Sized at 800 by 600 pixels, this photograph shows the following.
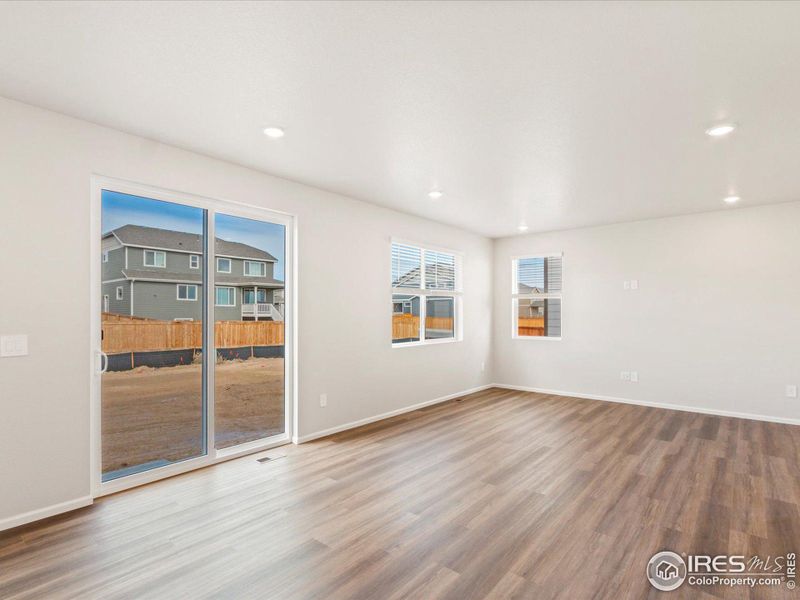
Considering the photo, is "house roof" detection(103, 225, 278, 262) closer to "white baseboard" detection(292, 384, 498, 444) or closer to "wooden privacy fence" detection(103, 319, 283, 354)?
"wooden privacy fence" detection(103, 319, 283, 354)

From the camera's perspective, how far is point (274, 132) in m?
2.98

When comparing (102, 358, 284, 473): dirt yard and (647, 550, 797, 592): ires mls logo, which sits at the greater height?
(102, 358, 284, 473): dirt yard

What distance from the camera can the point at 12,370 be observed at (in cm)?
252

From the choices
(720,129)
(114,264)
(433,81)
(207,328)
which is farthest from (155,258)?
(720,129)

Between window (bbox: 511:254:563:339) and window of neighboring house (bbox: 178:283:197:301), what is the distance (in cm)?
503

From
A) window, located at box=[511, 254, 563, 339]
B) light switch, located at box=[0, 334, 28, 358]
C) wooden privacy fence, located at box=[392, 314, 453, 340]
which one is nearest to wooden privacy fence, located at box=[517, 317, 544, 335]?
window, located at box=[511, 254, 563, 339]

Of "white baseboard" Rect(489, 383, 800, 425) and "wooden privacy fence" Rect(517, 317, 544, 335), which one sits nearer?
"white baseboard" Rect(489, 383, 800, 425)

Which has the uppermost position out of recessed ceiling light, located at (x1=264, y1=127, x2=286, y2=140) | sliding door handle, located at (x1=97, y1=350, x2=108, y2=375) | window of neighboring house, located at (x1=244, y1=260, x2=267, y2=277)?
recessed ceiling light, located at (x1=264, y1=127, x2=286, y2=140)

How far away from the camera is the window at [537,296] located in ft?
21.7

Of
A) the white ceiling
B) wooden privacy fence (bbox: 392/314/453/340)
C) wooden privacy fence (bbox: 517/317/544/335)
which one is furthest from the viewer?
wooden privacy fence (bbox: 517/317/544/335)

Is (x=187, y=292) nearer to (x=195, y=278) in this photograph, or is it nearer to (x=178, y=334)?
(x=195, y=278)

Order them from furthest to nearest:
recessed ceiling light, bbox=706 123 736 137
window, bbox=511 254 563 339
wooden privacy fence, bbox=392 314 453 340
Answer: window, bbox=511 254 563 339
wooden privacy fence, bbox=392 314 453 340
recessed ceiling light, bbox=706 123 736 137

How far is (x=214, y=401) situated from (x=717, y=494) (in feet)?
12.7

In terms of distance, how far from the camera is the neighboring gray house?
3.08 m
